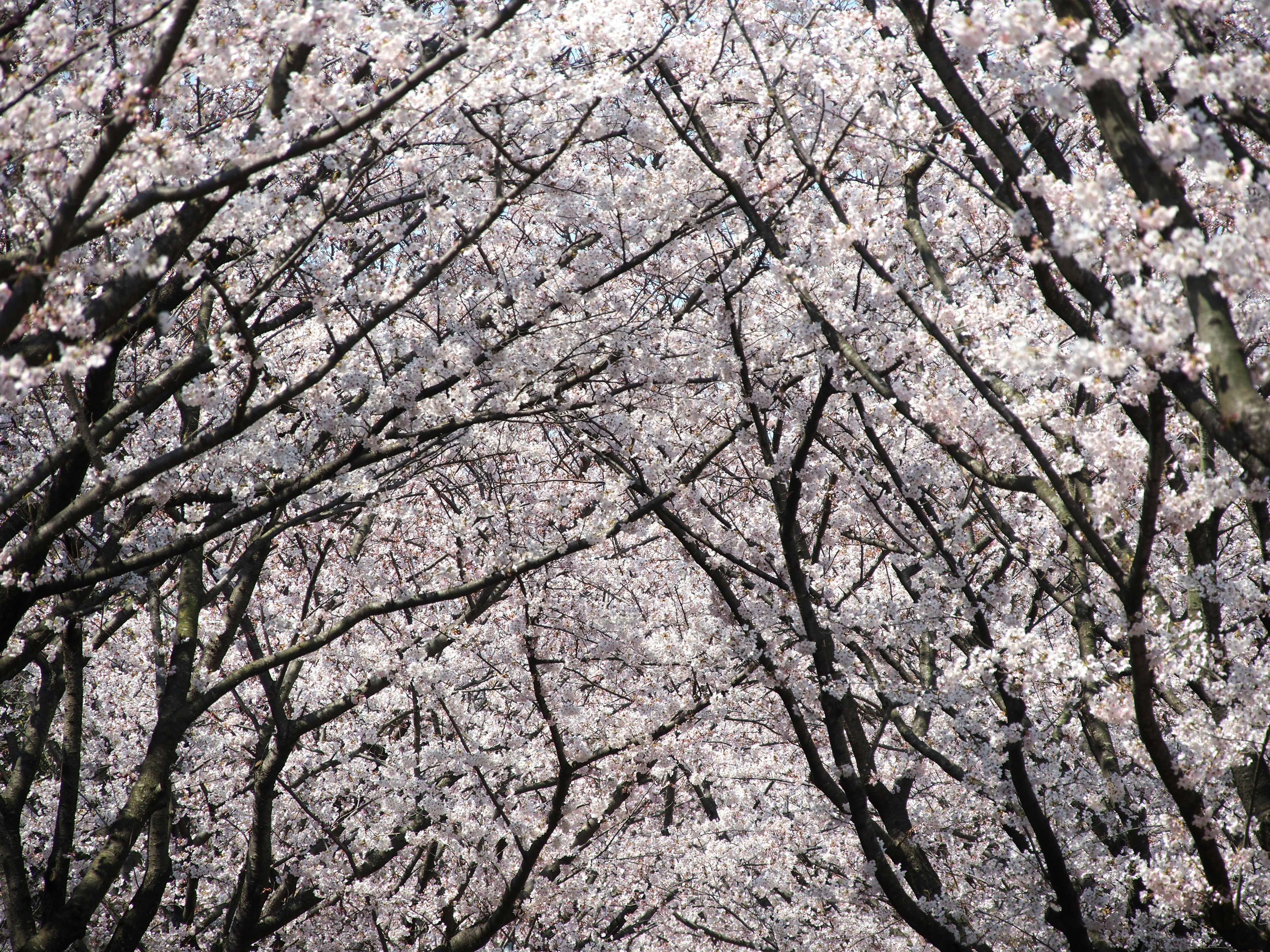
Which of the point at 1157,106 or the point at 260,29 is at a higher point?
the point at 1157,106

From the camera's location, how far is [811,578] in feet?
29.3

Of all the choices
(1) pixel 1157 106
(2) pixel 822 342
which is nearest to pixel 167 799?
(2) pixel 822 342

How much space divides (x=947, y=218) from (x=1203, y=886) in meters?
5.28

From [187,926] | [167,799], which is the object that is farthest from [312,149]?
[187,926]

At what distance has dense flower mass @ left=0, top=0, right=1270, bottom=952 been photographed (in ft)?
14.8

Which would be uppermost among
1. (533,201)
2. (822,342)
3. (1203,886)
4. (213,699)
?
(533,201)

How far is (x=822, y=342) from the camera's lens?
23.9ft

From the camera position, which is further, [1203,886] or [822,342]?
[822,342]

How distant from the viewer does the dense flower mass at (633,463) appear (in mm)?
4496

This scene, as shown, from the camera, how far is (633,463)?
8.66 m

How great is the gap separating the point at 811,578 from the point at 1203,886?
155 inches

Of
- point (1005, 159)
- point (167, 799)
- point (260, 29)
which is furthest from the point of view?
point (167, 799)

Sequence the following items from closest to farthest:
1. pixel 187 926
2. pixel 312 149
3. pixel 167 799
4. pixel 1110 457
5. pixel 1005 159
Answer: pixel 312 149
pixel 1005 159
pixel 1110 457
pixel 167 799
pixel 187 926

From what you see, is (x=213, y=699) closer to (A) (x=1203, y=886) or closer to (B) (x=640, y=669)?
(B) (x=640, y=669)
